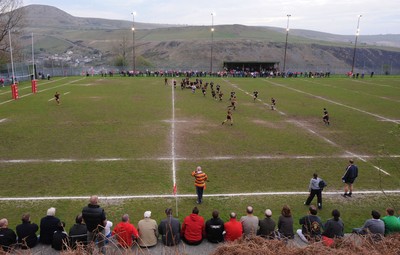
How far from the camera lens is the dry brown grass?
15.2 feet

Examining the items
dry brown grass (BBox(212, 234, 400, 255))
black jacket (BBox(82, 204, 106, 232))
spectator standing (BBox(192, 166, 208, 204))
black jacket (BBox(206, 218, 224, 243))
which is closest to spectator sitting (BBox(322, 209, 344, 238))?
black jacket (BBox(206, 218, 224, 243))

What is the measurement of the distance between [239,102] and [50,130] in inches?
801

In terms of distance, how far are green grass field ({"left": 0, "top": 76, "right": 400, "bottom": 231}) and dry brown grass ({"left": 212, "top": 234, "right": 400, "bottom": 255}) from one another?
6.25 metres

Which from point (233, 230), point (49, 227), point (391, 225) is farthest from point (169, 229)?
point (391, 225)

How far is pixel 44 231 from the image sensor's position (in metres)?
8.74

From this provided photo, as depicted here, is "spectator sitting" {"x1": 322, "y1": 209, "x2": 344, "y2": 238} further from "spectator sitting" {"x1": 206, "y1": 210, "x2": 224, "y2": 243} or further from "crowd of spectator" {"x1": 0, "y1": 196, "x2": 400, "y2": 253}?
"spectator sitting" {"x1": 206, "y1": 210, "x2": 224, "y2": 243}

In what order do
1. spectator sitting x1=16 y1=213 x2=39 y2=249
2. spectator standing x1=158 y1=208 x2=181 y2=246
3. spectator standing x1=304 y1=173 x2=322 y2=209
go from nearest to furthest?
1. spectator sitting x1=16 y1=213 x2=39 y2=249
2. spectator standing x1=158 y1=208 x2=181 y2=246
3. spectator standing x1=304 y1=173 x2=322 y2=209

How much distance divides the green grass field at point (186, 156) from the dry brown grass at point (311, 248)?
20.5 ft

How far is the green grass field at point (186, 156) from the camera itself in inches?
497

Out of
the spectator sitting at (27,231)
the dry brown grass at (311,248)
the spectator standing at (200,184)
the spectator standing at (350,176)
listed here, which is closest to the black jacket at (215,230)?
the spectator standing at (200,184)

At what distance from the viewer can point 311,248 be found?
4738mm

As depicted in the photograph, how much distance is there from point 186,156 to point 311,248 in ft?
44.5

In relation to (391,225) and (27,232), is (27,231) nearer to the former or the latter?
(27,232)

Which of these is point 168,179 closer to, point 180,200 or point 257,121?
point 180,200
